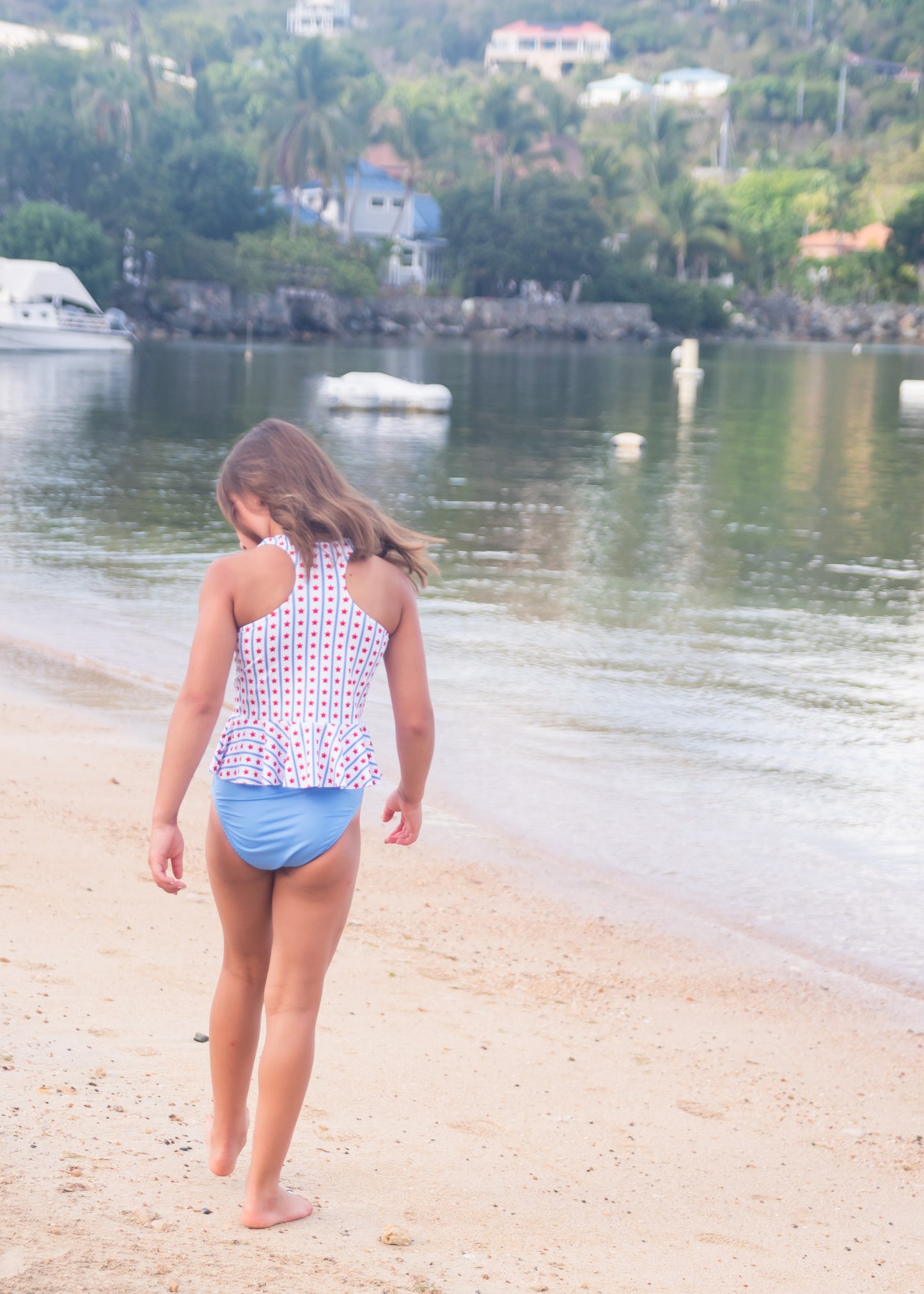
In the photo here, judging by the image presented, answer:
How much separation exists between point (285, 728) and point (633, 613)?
38.8 ft

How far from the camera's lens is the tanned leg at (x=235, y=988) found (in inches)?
125

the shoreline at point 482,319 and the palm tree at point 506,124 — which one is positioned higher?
the palm tree at point 506,124

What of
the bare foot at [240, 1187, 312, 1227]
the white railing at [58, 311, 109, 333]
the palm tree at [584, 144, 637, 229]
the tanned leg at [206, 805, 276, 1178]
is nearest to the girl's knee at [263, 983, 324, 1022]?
the tanned leg at [206, 805, 276, 1178]

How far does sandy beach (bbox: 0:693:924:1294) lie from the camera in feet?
10.2

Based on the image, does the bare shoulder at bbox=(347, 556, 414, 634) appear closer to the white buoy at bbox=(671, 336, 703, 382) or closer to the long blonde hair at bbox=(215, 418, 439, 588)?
the long blonde hair at bbox=(215, 418, 439, 588)

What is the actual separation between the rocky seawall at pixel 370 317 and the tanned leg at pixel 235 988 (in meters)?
83.3

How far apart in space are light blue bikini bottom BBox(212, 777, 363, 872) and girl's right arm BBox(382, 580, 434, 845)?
0.84 ft

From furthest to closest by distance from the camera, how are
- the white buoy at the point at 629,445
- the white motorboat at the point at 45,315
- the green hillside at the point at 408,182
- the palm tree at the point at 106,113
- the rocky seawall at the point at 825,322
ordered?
1. the rocky seawall at the point at 825,322
2. the palm tree at the point at 106,113
3. the green hillside at the point at 408,182
4. the white motorboat at the point at 45,315
5. the white buoy at the point at 629,445

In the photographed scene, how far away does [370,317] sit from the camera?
9394 cm

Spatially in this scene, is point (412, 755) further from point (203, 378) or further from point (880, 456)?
point (203, 378)

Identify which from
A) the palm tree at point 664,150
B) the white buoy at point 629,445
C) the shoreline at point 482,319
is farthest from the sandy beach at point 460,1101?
the palm tree at point 664,150

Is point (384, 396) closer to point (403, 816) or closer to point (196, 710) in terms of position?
point (403, 816)

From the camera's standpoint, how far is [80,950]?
488 cm

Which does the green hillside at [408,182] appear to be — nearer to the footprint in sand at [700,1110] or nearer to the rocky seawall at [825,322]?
the rocky seawall at [825,322]
